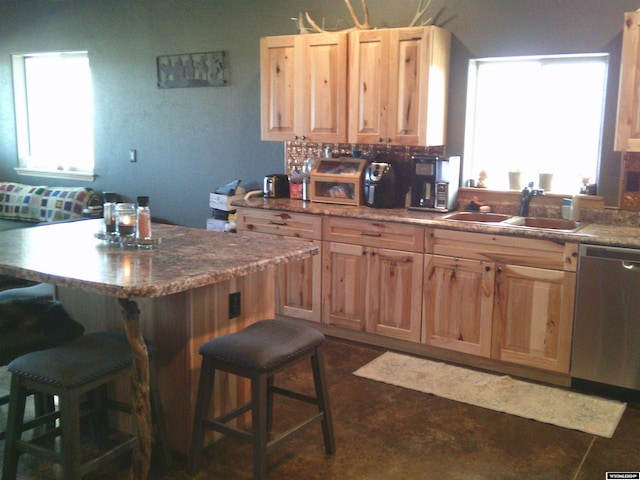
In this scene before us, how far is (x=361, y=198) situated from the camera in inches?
178

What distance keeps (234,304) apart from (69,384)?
806 mm

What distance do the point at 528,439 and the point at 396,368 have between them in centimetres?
102

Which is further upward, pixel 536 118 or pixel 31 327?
pixel 536 118

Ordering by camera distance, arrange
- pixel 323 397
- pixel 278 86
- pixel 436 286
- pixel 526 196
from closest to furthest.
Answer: pixel 323 397 → pixel 436 286 → pixel 526 196 → pixel 278 86

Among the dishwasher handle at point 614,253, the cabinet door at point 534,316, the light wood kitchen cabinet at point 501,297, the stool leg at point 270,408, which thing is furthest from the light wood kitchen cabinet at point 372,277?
the stool leg at point 270,408

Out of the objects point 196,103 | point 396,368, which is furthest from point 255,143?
point 396,368

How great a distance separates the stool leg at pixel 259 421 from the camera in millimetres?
2412

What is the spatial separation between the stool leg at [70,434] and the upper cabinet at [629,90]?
2.94 m

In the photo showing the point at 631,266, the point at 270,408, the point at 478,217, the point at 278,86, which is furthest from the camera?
the point at 278,86

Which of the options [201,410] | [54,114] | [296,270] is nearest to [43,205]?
[54,114]

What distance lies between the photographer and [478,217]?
4.23m

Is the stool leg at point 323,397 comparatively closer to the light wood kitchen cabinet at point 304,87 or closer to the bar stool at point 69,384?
the bar stool at point 69,384

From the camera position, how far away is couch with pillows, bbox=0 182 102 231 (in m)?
6.04

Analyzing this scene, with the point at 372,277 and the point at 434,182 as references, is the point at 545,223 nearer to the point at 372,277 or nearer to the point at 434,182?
the point at 434,182
